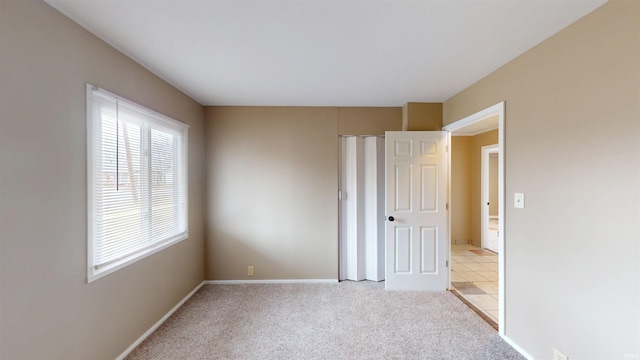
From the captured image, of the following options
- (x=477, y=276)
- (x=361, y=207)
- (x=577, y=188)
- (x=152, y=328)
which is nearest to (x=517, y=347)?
(x=577, y=188)

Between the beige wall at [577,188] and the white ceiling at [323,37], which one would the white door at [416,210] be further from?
the beige wall at [577,188]

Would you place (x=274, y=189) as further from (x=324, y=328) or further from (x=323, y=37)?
(x=323, y=37)

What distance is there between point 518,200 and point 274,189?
270 centimetres

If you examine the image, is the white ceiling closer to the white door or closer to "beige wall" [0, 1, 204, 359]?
"beige wall" [0, 1, 204, 359]

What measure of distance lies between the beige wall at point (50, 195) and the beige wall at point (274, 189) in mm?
1396

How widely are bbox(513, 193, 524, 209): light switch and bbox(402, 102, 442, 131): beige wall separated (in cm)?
148

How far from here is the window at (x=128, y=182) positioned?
1.73 meters

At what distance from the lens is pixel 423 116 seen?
326 cm

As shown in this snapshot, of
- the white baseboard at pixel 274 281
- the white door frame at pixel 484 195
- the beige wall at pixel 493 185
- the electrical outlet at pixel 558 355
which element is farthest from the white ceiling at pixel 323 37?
the beige wall at pixel 493 185

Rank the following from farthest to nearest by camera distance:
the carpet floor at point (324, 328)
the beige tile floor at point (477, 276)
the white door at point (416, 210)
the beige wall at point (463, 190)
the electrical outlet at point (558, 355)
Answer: the beige wall at point (463, 190)
the white door at point (416, 210)
the beige tile floor at point (477, 276)
the carpet floor at point (324, 328)
the electrical outlet at point (558, 355)

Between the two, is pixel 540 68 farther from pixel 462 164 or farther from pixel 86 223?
pixel 462 164

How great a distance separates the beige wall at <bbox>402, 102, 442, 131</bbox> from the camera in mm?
3252

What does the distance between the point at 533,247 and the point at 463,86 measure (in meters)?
1.76

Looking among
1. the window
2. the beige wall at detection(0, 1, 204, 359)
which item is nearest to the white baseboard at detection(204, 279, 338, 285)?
the window
